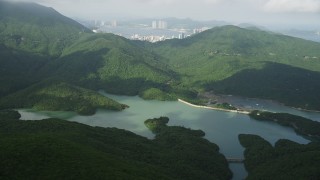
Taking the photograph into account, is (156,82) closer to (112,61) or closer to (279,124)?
(112,61)

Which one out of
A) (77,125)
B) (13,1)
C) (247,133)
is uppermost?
(13,1)

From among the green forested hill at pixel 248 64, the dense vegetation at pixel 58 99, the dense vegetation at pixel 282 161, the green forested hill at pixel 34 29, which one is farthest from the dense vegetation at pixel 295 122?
the green forested hill at pixel 34 29

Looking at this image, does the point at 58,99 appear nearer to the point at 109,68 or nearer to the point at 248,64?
the point at 109,68

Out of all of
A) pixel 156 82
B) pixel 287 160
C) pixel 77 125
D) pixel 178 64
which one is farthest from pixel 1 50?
pixel 287 160

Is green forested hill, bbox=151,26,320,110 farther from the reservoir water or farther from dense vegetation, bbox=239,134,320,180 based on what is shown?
dense vegetation, bbox=239,134,320,180

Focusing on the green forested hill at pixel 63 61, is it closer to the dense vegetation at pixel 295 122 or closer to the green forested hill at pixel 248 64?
the green forested hill at pixel 248 64

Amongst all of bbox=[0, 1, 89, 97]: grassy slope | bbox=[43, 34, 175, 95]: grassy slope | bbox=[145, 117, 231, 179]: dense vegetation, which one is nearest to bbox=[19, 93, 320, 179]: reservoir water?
bbox=[145, 117, 231, 179]: dense vegetation

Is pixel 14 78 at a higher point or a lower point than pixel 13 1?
lower
